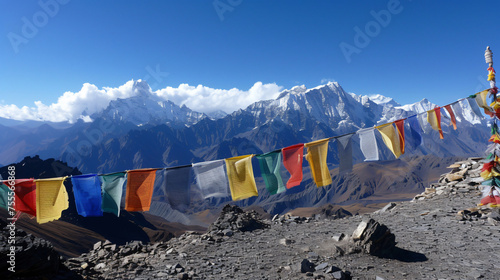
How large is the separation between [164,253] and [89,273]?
2.66 metres

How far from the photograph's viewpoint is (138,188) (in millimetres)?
9344

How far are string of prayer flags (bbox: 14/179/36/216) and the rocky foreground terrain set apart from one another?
236 cm

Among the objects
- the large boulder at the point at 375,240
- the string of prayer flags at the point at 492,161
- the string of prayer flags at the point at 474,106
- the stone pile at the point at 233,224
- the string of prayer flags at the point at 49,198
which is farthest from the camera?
the stone pile at the point at 233,224

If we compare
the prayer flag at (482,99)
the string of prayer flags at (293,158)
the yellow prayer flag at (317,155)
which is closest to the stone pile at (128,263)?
the string of prayer flags at (293,158)

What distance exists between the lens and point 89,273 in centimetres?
860

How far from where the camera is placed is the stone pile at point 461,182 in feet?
52.5

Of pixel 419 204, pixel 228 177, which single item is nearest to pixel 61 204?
pixel 228 177

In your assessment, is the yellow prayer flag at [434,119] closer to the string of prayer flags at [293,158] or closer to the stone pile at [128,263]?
the string of prayer flags at [293,158]

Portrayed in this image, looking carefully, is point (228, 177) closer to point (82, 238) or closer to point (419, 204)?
point (419, 204)

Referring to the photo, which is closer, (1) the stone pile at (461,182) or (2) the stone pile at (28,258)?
(2) the stone pile at (28,258)

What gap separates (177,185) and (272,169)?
11.1ft

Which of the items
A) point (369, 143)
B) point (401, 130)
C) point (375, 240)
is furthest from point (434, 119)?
point (375, 240)

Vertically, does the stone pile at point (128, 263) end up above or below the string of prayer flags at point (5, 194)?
below

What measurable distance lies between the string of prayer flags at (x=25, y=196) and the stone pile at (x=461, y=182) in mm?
20590
